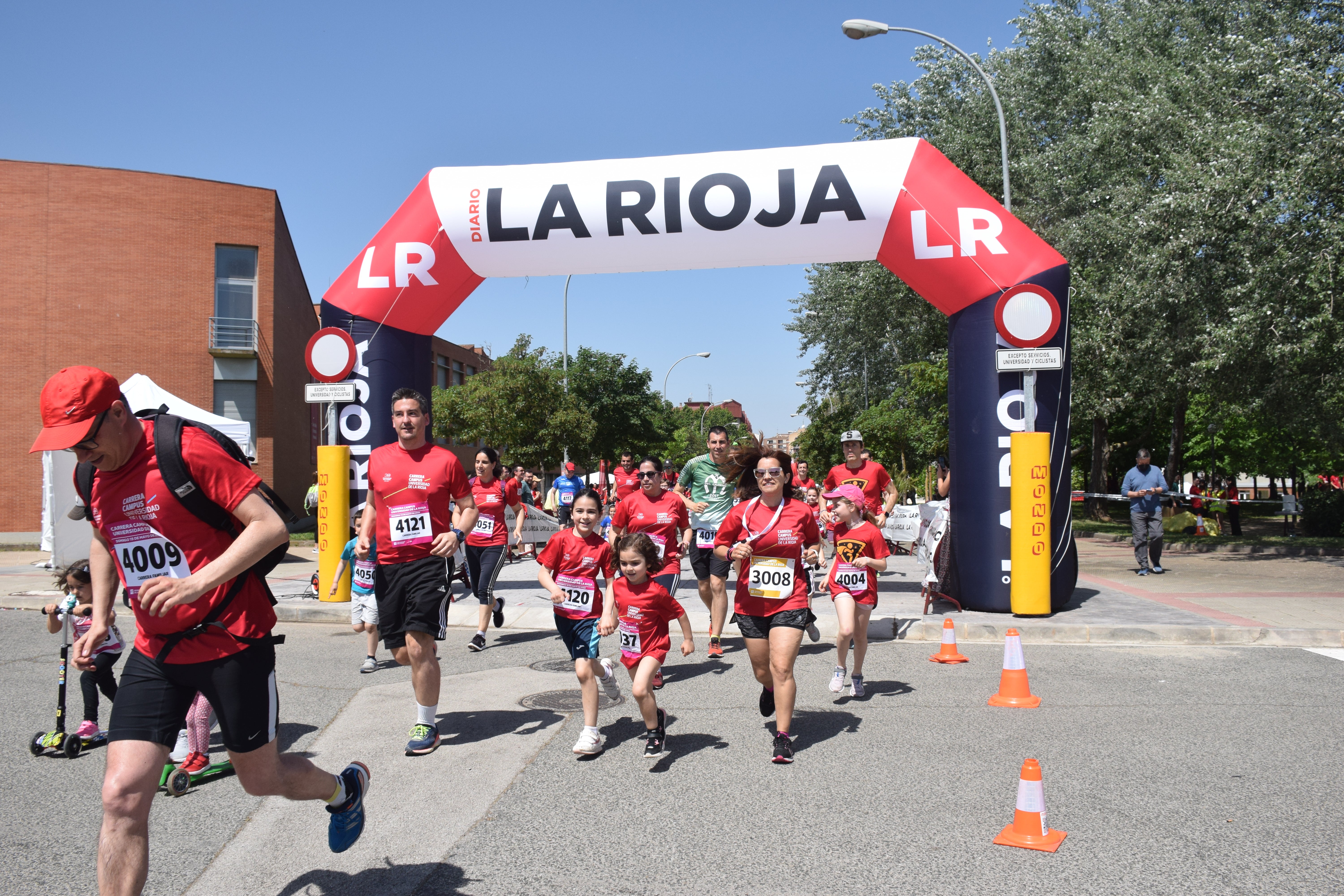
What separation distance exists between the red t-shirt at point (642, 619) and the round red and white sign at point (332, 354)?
643cm

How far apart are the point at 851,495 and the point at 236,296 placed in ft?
89.2

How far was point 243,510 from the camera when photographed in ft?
10.1

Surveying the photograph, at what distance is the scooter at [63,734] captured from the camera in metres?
5.40

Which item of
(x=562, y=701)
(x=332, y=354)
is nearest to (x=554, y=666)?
(x=562, y=701)

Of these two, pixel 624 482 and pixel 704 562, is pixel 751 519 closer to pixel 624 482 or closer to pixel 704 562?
pixel 704 562

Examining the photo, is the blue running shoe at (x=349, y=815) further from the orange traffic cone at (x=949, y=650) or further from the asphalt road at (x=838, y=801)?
the orange traffic cone at (x=949, y=650)

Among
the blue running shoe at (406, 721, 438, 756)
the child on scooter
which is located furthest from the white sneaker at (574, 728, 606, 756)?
the child on scooter

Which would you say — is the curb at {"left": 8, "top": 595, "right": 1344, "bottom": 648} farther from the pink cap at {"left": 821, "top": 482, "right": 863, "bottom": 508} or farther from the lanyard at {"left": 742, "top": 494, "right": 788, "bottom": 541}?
the lanyard at {"left": 742, "top": 494, "right": 788, "bottom": 541}

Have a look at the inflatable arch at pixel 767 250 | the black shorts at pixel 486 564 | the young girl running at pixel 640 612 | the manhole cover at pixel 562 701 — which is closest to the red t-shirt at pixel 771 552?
the young girl running at pixel 640 612

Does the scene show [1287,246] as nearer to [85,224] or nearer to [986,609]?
[986,609]

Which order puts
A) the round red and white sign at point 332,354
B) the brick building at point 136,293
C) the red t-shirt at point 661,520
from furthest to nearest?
the brick building at point 136,293 < the round red and white sign at point 332,354 < the red t-shirt at point 661,520

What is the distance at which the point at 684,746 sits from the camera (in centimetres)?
557

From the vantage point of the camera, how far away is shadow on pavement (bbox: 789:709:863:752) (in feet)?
18.7

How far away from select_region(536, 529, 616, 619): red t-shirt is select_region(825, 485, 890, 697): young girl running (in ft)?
5.83
